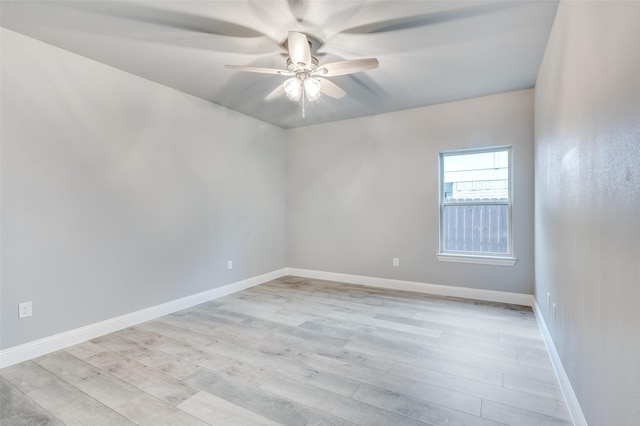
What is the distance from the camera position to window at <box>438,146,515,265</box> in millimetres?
3775

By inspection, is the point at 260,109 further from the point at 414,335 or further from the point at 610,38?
the point at 610,38

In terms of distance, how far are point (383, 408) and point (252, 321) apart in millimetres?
1743

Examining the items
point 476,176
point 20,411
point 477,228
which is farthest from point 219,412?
point 476,176

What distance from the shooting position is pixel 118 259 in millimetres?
2973

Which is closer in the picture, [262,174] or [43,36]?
[43,36]

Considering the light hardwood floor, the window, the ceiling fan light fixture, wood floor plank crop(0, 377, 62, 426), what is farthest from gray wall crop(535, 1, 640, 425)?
wood floor plank crop(0, 377, 62, 426)

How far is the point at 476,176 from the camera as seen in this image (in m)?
3.95

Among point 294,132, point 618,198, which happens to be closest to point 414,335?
point 618,198

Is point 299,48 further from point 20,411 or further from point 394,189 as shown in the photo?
point 20,411

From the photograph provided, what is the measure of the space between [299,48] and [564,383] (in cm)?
287

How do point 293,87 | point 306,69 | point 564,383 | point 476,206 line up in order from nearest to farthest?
Answer: 1. point 564,383
2. point 306,69
3. point 293,87
4. point 476,206

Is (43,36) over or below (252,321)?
over

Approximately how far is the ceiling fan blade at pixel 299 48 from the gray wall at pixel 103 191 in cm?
184

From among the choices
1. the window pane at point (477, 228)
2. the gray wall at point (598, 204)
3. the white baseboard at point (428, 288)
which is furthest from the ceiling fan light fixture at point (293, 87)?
the white baseboard at point (428, 288)
